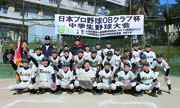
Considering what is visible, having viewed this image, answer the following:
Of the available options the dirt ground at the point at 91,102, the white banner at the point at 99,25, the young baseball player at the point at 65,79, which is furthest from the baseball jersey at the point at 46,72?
the white banner at the point at 99,25

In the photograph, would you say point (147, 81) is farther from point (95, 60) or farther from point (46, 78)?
point (46, 78)

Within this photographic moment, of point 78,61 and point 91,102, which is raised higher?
point 78,61

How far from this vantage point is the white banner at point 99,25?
26.6ft

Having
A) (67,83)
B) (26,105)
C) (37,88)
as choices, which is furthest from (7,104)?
(67,83)

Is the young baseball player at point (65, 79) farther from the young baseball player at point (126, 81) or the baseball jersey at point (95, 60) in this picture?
the young baseball player at point (126, 81)

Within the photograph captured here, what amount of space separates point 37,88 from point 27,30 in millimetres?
15979

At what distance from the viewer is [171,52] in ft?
29.8

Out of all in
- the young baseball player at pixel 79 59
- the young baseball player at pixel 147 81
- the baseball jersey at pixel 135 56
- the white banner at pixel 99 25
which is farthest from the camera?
the white banner at pixel 99 25

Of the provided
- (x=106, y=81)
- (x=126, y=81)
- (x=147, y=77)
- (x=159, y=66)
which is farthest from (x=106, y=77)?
(x=159, y=66)

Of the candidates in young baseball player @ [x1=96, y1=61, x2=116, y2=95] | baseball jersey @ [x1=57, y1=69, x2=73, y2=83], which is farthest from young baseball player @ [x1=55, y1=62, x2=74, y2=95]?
young baseball player @ [x1=96, y1=61, x2=116, y2=95]

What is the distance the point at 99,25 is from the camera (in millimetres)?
8219

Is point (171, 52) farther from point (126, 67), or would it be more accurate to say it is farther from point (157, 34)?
point (126, 67)

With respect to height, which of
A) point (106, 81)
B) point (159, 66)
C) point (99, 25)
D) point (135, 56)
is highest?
point (99, 25)

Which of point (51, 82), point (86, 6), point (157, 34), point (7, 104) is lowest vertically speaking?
point (7, 104)
